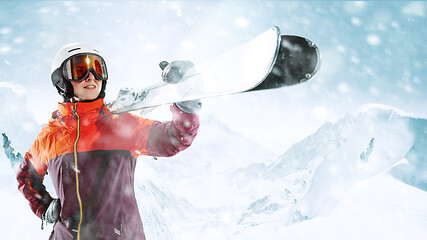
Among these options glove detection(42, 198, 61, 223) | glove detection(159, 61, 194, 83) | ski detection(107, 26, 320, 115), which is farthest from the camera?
glove detection(42, 198, 61, 223)

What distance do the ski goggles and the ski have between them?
932 millimetres

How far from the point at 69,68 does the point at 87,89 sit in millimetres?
292

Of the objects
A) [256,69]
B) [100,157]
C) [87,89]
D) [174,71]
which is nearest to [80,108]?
[87,89]

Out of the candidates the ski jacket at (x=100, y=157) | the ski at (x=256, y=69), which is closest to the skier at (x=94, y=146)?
the ski jacket at (x=100, y=157)

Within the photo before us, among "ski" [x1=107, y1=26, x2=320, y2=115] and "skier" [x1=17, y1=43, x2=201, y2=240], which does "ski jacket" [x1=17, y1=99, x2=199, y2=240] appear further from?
"ski" [x1=107, y1=26, x2=320, y2=115]

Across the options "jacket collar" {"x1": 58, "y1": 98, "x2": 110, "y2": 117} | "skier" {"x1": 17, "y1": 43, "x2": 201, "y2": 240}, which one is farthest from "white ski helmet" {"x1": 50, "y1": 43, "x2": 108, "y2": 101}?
"jacket collar" {"x1": 58, "y1": 98, "x2": 110, "y2": 117}

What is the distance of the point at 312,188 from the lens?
46.2 metres

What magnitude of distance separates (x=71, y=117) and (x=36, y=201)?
1174mm

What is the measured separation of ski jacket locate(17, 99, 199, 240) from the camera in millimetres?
2166

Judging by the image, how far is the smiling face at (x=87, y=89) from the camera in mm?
2539

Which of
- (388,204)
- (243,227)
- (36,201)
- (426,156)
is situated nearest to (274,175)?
(243,227)

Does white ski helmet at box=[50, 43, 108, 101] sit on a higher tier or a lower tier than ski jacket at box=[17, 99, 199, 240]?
higher

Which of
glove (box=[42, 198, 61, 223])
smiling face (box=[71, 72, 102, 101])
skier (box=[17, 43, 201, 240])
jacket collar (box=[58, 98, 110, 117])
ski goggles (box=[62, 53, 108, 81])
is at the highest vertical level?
ski goggles (box=[62, 53, 108, 81])

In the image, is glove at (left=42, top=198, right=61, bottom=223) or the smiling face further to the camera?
the smiling face
